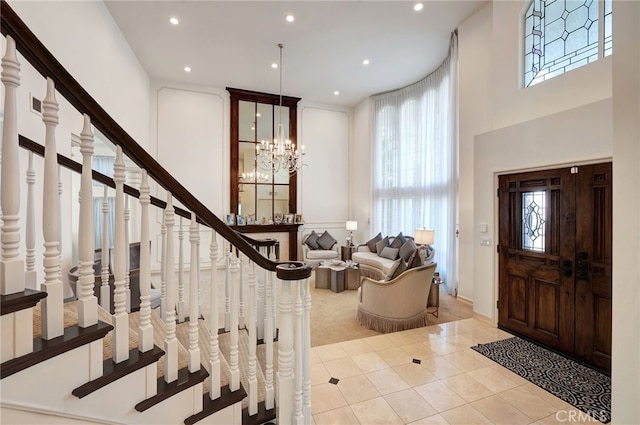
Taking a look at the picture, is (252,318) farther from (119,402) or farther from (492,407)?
(492,407)

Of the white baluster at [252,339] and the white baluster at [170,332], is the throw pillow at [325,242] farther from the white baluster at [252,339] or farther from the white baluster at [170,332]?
the white baluster at [170,332]

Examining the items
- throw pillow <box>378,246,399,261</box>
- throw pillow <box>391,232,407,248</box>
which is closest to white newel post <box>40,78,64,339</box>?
throw pillow <box>378,246,399,261</box>

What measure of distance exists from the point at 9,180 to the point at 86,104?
14.8 inches

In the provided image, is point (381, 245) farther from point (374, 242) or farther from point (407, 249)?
point (407, 249)

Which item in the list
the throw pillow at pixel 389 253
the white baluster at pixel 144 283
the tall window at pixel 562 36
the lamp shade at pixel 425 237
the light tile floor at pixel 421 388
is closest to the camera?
the white baluster at pixel 144 283

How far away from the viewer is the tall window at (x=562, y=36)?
110 inches

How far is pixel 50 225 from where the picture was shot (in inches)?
40.3

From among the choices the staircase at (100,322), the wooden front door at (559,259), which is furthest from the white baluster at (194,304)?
the wooden front door at (559,259)

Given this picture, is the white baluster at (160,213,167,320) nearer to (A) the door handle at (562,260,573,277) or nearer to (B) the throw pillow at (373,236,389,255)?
(A) the door handle at (562,260,573,277)

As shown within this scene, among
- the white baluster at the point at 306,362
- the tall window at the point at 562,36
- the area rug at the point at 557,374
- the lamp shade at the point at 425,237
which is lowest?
the area rug at the point at 557,374

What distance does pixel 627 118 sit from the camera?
1684mm

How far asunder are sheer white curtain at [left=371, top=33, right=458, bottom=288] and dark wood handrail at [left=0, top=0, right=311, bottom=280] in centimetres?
462

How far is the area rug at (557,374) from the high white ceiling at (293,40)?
4.62 m

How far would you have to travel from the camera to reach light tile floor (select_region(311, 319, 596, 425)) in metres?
2.07
